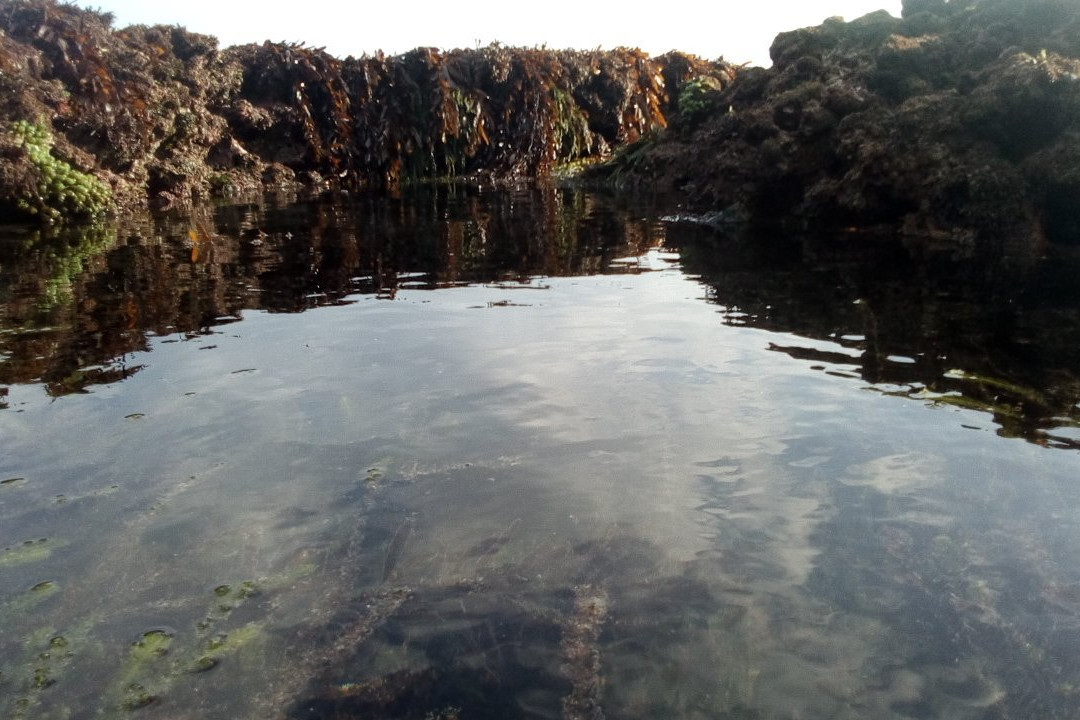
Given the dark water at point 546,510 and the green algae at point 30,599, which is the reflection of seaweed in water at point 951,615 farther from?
the green algae at point 30,599

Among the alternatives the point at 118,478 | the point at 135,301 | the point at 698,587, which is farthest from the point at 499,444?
the point at 135,301

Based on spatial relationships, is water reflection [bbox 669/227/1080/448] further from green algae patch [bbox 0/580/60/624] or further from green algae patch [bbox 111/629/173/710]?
green algae patch [bbox 0/580/60/624]

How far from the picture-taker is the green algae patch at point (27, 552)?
7.15 feet

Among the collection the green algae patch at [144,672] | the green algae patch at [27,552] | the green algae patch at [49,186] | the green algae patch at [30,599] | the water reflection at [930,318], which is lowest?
the green algae patch at [144,672]

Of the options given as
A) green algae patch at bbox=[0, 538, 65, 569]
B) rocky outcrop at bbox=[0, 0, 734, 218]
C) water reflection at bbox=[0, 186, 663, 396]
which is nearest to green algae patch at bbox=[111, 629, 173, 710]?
green algae patch at bbox=[0, 538, 65, 569]

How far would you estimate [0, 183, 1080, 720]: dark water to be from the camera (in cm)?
176

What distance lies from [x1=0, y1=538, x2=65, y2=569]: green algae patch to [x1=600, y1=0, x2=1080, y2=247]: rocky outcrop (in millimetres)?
7370

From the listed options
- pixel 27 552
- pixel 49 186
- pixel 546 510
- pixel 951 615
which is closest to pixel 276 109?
pixel 49 186

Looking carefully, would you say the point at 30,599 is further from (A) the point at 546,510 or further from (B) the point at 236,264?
(B) the point at 236,264

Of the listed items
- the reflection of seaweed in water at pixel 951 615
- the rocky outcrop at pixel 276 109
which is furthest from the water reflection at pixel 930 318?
the rocky outcrop at pixel 276 109

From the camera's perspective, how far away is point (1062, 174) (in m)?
6.77

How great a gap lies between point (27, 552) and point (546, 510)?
1499 millimetres

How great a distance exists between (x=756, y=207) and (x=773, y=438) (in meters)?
7.35

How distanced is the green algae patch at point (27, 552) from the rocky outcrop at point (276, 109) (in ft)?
32.1
